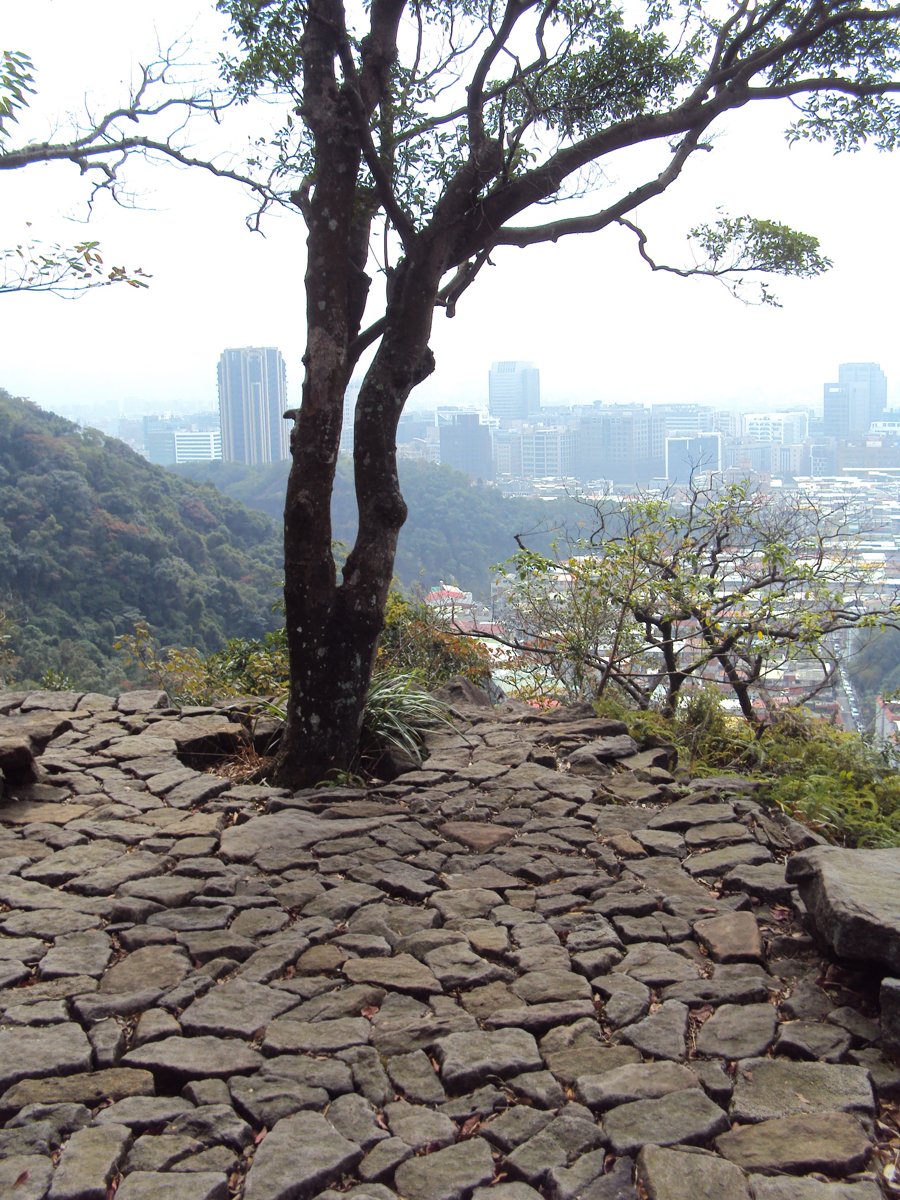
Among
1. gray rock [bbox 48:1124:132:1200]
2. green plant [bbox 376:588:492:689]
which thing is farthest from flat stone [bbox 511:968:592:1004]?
green plant [bbox 376:588:492:689]

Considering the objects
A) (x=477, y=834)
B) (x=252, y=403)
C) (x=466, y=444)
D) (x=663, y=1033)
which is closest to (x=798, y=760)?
(x=477, y=834)

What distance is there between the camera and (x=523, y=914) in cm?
405

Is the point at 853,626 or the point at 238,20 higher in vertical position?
the point at 238,20

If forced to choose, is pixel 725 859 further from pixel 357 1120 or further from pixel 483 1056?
pixel 357 1120

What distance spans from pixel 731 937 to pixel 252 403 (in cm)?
1868

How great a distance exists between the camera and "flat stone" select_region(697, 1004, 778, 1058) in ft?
10.2

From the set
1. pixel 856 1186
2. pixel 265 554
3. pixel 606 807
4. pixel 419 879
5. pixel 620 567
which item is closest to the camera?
pixel 856 1186

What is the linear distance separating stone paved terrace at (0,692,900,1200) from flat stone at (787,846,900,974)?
193 mm

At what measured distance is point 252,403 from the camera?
68.7 ft

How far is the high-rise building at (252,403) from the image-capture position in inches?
786

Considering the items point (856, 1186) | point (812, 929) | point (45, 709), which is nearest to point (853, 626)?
point (812, 929)

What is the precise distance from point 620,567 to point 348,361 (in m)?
3.09

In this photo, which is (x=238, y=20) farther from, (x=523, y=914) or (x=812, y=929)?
(x=812, y=929)

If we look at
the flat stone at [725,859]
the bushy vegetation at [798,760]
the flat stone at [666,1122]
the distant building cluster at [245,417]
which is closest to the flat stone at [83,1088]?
the flat stone at [666,1122]
